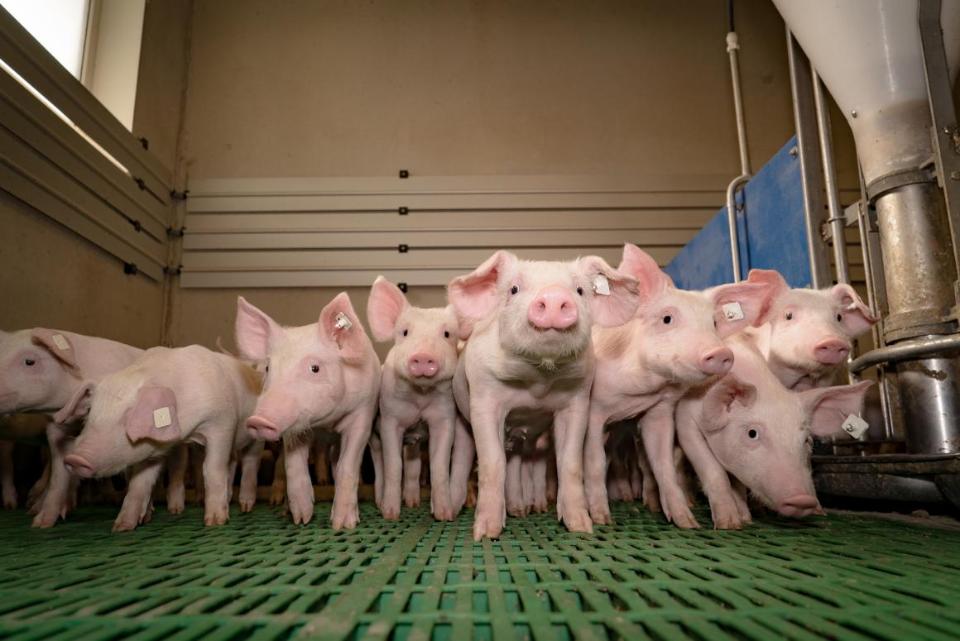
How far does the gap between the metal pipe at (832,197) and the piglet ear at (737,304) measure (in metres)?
0.71

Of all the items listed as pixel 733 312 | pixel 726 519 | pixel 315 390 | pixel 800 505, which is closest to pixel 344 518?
pixel 315 390

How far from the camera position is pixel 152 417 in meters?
2.75

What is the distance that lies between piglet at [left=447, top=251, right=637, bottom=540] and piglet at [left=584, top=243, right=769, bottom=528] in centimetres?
21

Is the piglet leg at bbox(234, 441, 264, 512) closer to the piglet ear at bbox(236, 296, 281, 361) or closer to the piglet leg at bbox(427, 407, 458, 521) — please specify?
the piglet ear at bbox(236, 296, 281, 361)

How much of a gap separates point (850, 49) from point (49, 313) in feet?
18.2

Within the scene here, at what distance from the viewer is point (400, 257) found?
6.59 meters

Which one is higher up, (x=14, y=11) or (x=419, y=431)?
(x=14, y=11)

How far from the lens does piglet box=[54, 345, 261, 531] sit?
2723mm

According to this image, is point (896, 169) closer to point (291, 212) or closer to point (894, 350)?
point (894, 350)

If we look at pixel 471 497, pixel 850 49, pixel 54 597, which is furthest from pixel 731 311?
pixel 54 597

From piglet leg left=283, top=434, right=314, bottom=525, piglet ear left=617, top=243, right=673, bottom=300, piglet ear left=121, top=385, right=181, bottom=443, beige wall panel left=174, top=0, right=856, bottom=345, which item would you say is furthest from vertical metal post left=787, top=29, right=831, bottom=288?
piglet ear left=121, top=385, right=181, bottom=443

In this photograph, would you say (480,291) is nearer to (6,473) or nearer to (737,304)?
(737,304)

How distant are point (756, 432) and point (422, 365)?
5.02 feet

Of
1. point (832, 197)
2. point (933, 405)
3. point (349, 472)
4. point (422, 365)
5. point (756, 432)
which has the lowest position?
point (349, 472)
